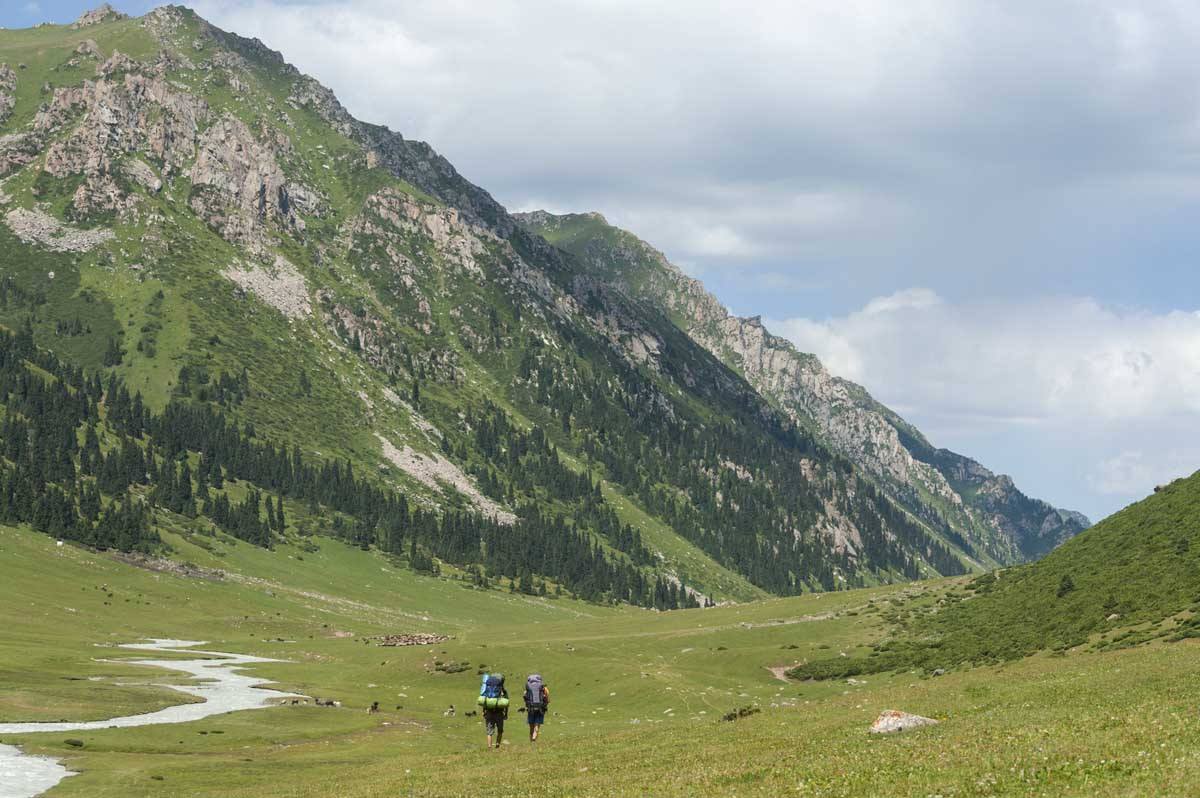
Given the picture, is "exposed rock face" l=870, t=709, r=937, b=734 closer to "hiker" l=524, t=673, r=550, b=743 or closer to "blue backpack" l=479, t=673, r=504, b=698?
"hiker" l=524, t=673, r=550, b=743

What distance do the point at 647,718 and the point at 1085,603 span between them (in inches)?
1376

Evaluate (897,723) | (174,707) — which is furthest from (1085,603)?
(174,707)

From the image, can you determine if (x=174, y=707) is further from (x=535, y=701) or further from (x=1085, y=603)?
(x=1085, y=603)

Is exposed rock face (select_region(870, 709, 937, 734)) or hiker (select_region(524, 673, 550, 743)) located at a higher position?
exposed rock face (select_region(870, 709, 937, 734))

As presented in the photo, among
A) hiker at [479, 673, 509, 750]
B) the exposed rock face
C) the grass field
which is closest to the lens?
the grass field

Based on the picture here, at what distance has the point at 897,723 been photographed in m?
32.0

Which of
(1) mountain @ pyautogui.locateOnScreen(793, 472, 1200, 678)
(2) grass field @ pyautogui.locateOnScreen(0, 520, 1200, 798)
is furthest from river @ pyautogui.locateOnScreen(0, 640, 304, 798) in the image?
(1) mountain @ pyautogui.locateOnScreen(793, 472, 1200, 678)

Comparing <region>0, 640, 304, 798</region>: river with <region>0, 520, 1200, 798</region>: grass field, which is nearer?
<region>0, 520, 1200, 798</region>: grass field

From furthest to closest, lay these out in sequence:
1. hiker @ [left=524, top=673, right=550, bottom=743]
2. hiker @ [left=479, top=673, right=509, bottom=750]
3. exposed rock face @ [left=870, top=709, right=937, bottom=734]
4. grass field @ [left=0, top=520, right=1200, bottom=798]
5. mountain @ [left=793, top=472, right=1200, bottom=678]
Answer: mountain @ [left=793, top=472, right=1200, bottom=678] → hiker @ [left=524, top=673, right=550, bottom=743] → hiker @ [left=479, top=673, right=509, bottom=750] → exposed rock face @ [left=870, top=709, right=937, bottom=734] → grass field @ [left=0, top=520, right=1200, bottom=798]

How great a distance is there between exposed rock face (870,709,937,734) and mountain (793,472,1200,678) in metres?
30.3

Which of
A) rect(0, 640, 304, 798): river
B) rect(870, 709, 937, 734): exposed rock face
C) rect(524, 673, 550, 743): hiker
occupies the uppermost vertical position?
rect(870, 709, 937, 734): exposed rock face

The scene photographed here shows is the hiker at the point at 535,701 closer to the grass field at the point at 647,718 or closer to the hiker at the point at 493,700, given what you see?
the hiker at the point at 493,700

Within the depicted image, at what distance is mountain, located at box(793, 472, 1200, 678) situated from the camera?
60500mm

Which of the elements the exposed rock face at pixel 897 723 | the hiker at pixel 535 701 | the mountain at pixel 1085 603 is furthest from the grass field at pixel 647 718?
the mountain at pixel 1085 603
